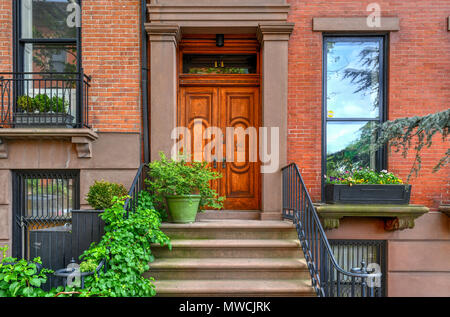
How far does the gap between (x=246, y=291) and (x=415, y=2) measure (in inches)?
216

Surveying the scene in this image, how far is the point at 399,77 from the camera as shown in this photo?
19.0ft

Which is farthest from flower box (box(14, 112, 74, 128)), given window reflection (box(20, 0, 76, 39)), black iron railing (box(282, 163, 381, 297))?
black iron railing (box(282, 163, 381, 297))

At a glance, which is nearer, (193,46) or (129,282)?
(129,282)

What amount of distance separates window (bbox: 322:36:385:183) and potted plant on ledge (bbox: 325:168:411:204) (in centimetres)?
61

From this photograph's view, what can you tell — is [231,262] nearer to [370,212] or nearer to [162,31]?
[370,212]

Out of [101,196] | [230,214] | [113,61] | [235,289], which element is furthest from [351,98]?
[101,196]

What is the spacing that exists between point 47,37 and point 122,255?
14.1ft

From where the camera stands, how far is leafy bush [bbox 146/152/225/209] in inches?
203

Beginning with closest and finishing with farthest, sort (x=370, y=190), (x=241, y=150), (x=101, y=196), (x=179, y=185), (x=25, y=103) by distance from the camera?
(x=101, y=196), (x=179, y=185), (x=370, y=190), (x=25, y=103), (x=241, y=150)

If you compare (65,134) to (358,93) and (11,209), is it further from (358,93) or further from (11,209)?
(358,93)

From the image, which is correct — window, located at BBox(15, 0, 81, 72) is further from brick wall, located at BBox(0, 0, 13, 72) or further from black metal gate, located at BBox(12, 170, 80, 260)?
black metal gate, located at BBox(12, 170, 80, 260)

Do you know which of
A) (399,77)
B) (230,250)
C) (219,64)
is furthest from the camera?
(219,64)

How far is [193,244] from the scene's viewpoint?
15.8ft
